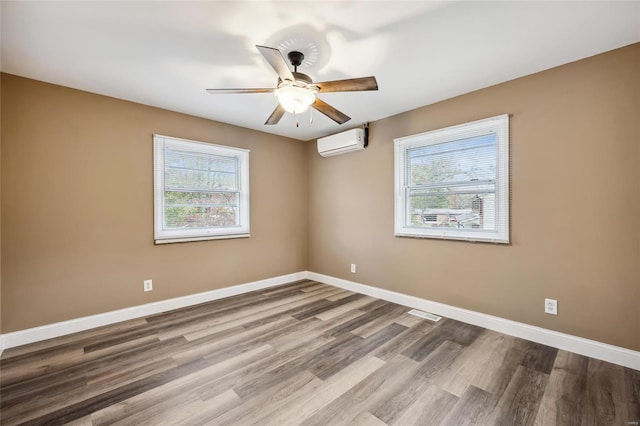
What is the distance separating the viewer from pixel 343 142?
413 centimetres

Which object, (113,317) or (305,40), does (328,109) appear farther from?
(113,317)

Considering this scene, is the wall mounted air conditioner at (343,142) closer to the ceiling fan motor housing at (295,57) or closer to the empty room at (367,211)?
the empty room at (367,211)

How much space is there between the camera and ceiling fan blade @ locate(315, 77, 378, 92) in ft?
6.69

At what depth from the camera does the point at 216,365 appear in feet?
7.40

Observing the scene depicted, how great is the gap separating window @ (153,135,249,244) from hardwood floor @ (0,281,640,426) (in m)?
1.22

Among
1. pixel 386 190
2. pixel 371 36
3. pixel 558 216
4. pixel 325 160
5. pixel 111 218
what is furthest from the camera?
pixel 325 160

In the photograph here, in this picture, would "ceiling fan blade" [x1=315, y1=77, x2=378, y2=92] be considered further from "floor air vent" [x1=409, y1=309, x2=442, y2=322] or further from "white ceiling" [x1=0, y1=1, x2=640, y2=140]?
"floor air vent" [x1=409, y1=309, x2=442, y2=322]

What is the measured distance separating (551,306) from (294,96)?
9.69 ft

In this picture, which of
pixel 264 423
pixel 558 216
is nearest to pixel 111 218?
pixel 264 423

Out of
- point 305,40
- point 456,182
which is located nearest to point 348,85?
point 305,40

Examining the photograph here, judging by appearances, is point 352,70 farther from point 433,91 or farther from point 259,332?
point 259,332

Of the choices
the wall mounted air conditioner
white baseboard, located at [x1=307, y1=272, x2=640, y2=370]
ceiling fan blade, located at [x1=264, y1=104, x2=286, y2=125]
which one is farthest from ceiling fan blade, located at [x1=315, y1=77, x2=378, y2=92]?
white baseboard, located at [x1=307, y1=272, x2=640, y2=370]

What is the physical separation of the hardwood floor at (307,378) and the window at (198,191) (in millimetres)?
1215

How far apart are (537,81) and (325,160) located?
2.91 meters
